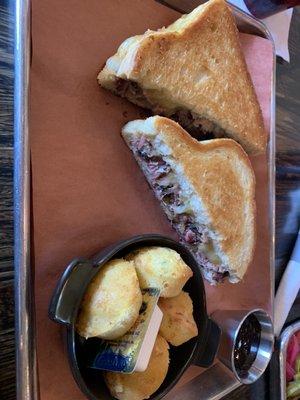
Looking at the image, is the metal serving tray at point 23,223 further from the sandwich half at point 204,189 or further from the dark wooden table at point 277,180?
the sandwich half at point 204,189

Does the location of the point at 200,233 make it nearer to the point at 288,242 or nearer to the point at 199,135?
the point at 199,135

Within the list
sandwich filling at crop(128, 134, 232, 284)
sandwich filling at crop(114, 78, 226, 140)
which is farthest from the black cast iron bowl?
sandwich filling at crop(114, 78, 226, 140)

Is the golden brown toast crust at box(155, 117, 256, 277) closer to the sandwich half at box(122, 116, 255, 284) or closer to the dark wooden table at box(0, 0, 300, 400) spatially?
the sandwich half at box(122, 116, 255, 284)

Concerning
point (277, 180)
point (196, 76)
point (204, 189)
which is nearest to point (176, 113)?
point (196, 76)

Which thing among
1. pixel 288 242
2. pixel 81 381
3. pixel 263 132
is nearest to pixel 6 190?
pixel 81 381

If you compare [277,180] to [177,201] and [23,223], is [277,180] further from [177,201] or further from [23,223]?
[23,223]
